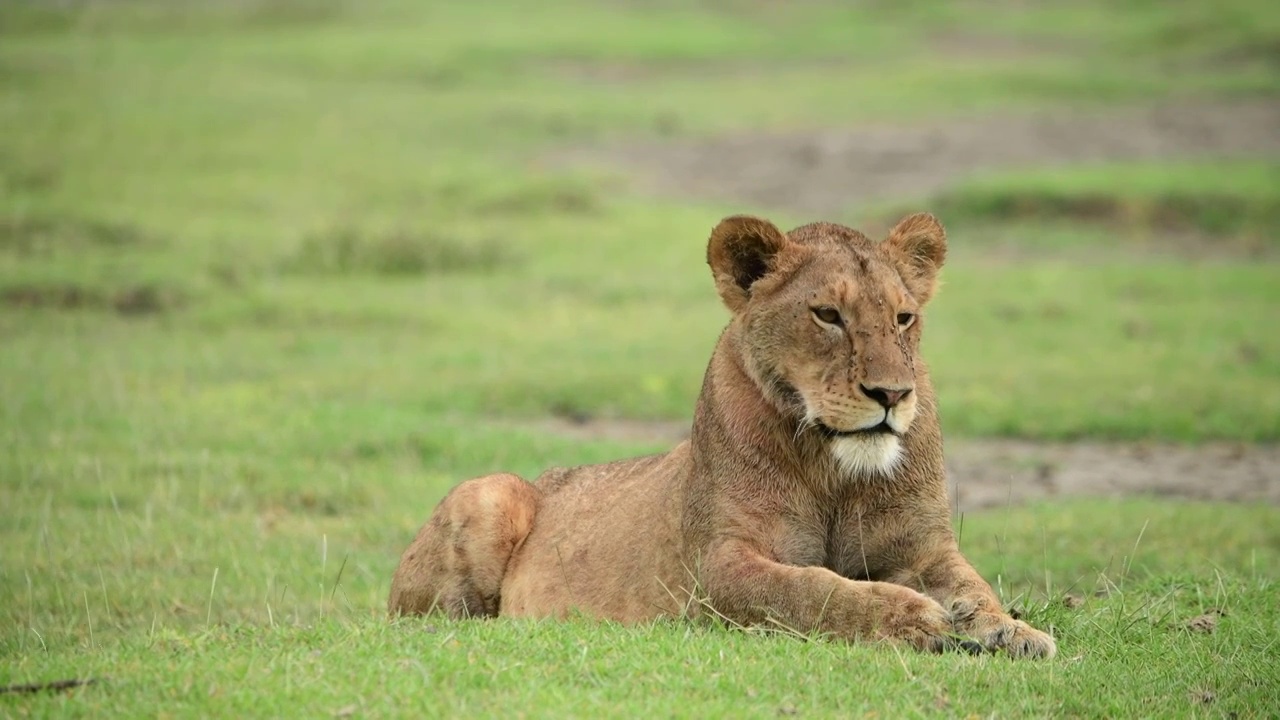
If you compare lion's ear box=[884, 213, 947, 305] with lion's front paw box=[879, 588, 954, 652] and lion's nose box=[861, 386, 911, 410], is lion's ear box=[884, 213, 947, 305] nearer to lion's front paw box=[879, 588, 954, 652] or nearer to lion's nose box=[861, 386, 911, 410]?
lion's nose box=[861, 386, 911, 410]

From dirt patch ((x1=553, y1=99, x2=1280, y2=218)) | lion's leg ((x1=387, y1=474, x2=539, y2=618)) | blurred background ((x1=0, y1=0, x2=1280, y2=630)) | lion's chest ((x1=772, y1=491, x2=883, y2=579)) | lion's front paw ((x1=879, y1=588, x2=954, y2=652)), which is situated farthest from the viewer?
dirt patch ((x1=553, y1=99, x2=1280, y2=218))

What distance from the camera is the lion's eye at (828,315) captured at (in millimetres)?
5691

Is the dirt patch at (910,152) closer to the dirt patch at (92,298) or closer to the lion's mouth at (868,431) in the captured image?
the dirt patch at (92,298)

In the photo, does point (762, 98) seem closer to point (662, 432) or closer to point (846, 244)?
point (662, 432)

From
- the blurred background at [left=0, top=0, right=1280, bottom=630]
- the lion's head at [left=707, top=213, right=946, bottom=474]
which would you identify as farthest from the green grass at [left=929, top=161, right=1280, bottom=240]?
the lion's head at [left=707, top=213, right=946, bottom=474]

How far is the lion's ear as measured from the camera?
20.0 ft

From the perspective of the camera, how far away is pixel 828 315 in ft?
18.7

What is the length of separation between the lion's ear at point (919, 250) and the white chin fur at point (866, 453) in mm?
642

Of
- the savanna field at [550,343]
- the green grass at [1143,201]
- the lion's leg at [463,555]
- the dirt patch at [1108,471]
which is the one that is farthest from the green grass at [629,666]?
the green grass at [1143,201]

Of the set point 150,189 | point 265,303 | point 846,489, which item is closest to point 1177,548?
point 846,489

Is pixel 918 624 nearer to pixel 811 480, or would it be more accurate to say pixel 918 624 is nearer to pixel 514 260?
pixel 811 480

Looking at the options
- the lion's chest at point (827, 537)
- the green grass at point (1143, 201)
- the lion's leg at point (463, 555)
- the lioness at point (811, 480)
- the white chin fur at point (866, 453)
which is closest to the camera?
the lioness at point (811, 480)

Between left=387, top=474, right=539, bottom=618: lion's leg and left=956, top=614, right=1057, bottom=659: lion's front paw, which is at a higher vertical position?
left=956, top=614, right=1057, bottom=659: lion's front paw

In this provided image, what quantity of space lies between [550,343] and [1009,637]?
32.4 ft
